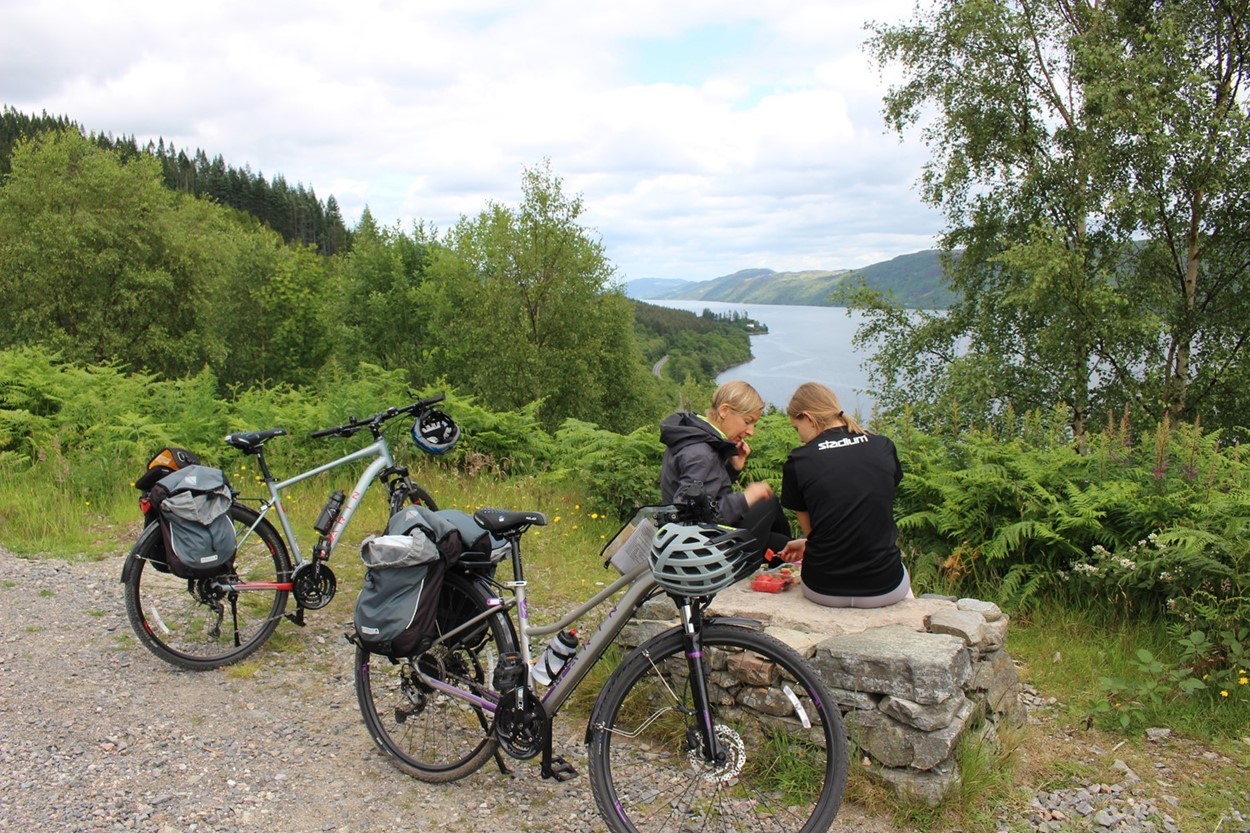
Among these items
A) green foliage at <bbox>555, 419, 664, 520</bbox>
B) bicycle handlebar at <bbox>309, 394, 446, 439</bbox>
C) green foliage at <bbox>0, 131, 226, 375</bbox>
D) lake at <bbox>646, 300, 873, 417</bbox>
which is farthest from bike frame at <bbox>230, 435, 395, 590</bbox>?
green foliage at <bbox>0, 131, 226, 375</bbox>

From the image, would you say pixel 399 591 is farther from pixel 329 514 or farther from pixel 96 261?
pixel 96 261

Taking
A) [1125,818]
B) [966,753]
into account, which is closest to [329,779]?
[966,753]

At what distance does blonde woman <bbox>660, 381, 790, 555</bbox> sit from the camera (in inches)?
138

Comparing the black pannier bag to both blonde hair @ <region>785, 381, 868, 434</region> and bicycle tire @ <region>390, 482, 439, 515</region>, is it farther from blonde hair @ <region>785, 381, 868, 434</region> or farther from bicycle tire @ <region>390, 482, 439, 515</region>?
blonde hair @ <region>785, 381, 868, 434</region>

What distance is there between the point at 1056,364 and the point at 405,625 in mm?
16370

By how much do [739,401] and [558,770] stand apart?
1854 millimetres

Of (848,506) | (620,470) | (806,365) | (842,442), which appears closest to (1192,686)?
(848,506)

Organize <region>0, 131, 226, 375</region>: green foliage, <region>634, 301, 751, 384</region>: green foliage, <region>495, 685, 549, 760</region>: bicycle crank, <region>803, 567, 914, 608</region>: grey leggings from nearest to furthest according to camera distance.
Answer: <region>495, 685, 549, 760</region>: bicycle crank, <region>803, 567, 914, 608</region>: grey leggings, <region>0, 131, 226, 375</region>: green foliage, <region>634, 301, 751, 384</region>: green foliage

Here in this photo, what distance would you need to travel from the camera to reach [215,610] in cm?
486

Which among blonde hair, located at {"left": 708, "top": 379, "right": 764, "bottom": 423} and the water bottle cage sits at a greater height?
blonde hair, located at {"left": 708, "top": 379, "right": 764, "bottom": 423}

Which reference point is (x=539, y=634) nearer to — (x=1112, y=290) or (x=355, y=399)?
(x=355, y=399)

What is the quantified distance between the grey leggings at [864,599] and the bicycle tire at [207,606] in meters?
3.01

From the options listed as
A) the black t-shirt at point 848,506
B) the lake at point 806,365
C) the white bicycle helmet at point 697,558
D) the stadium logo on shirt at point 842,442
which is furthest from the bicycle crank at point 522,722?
the lake at point 806,365

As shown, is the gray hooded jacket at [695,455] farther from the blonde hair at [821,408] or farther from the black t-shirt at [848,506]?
the blonde hair at [821,408]
